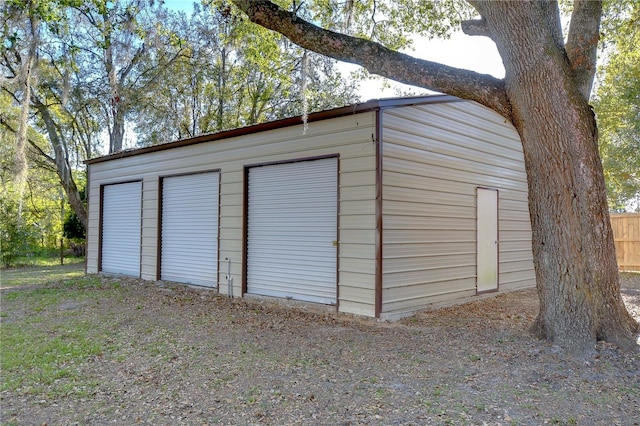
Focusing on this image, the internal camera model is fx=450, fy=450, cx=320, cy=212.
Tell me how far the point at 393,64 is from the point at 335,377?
10.1 feet

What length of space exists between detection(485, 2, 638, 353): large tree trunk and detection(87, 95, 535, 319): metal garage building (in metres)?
1.86

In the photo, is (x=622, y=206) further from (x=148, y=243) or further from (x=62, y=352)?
(x=62, y=352)

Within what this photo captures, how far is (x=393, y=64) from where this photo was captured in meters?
4.60

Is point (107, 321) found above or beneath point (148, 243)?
beneath

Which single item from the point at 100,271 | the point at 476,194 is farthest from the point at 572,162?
the point at 100,271

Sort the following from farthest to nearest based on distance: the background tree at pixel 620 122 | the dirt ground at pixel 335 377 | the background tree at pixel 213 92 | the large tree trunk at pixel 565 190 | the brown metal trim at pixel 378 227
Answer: the background tree at pixel 213 92, the background tree at pixel 620 122, the brown metal trim at pixel 378 227, the large tree trunk at pixel 565 190, the dirt ground at pixel 335 377

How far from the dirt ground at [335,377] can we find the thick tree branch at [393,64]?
2.43m

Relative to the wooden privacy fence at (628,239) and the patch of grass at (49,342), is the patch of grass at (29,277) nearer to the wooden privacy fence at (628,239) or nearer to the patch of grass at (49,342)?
the patch of grass at (49,342)

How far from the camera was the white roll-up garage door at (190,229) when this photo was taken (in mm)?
8109

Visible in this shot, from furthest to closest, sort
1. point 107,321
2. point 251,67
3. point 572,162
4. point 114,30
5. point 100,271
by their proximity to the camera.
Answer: point 251,67
point 100,271
point 114,30
point 107,321
point 572,162

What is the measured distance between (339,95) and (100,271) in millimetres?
9433

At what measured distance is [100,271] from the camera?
34.9 feet

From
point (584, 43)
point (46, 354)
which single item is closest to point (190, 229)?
point (46, 354)

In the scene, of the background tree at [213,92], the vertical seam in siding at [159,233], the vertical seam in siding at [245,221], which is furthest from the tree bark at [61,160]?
the vertical seam in siding at [245,221]
